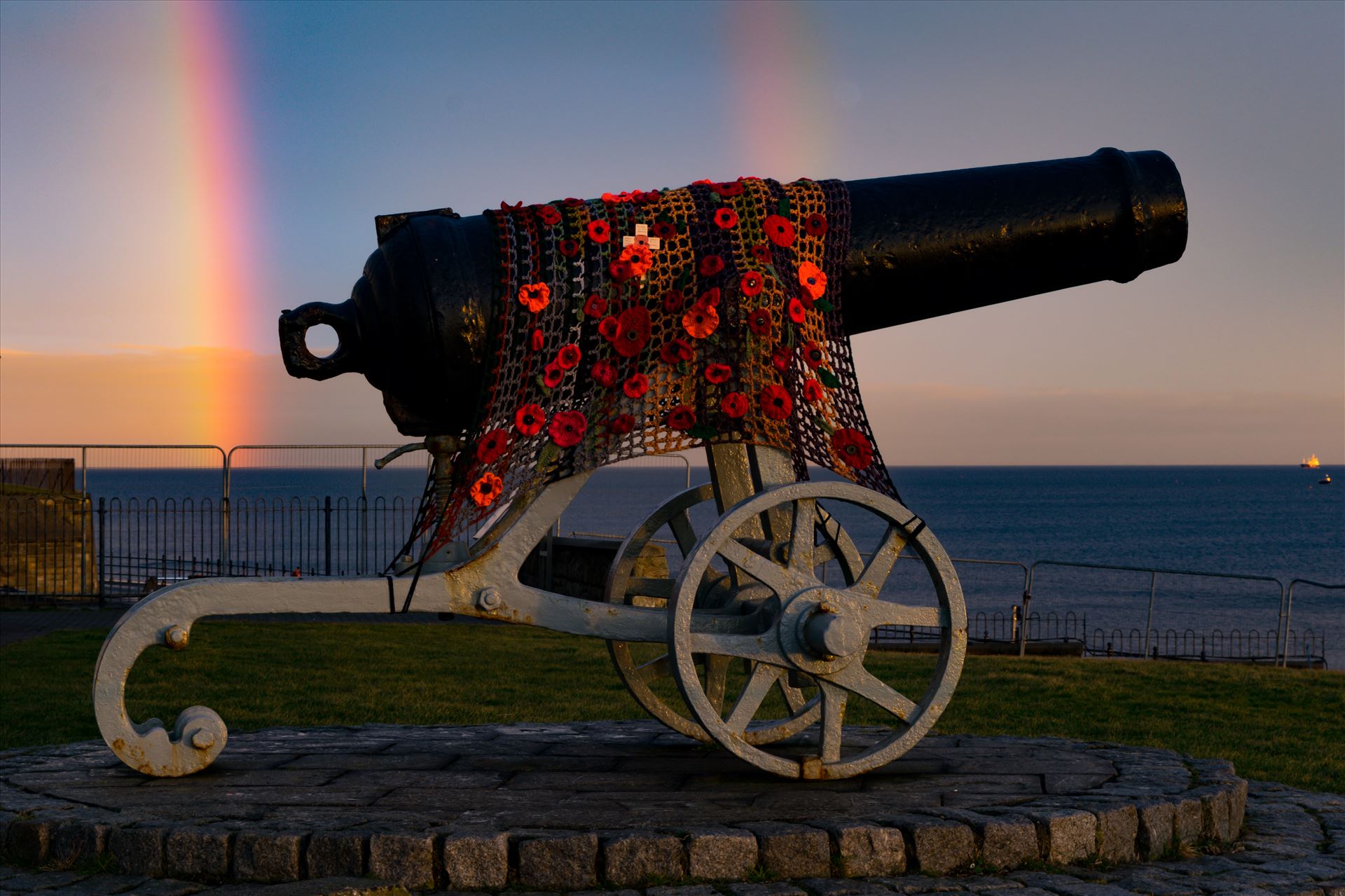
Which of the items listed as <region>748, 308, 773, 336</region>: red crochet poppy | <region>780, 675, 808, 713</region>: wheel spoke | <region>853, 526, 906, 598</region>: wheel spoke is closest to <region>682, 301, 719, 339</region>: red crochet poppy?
<region>748, 308, 773, 336</region>: red crochet poppy

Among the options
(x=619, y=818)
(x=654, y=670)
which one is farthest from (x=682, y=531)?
(x=619, y=818)

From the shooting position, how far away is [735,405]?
5.89 m

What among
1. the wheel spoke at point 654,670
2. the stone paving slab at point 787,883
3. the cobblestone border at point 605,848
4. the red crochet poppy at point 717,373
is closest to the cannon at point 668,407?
the red crochet poppy at point 717,373

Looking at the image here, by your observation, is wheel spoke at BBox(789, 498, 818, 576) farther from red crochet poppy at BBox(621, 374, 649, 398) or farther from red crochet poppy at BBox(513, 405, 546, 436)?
red crochet poppy at BBox(513, 405, 546, 436)

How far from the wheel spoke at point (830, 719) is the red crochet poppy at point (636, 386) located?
4.73ft

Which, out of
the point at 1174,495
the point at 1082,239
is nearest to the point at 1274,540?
the point at 1174,495

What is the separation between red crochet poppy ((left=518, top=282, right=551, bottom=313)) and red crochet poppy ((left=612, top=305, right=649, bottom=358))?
0.34 meters

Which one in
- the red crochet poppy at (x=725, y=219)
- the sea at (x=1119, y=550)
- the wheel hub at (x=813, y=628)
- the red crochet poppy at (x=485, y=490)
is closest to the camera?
the wheel hub at (x=813, y=628)

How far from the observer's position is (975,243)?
6.47m

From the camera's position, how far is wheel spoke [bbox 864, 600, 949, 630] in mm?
5754

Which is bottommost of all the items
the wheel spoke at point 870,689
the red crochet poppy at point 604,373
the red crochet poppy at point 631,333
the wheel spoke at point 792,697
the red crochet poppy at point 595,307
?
the wheel spoke at point 792,697

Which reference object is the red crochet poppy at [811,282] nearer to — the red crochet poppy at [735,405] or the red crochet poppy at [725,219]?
the red crochet poppy at [725,219]

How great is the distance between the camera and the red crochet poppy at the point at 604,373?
591 cm

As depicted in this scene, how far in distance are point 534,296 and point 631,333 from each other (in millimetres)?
443
